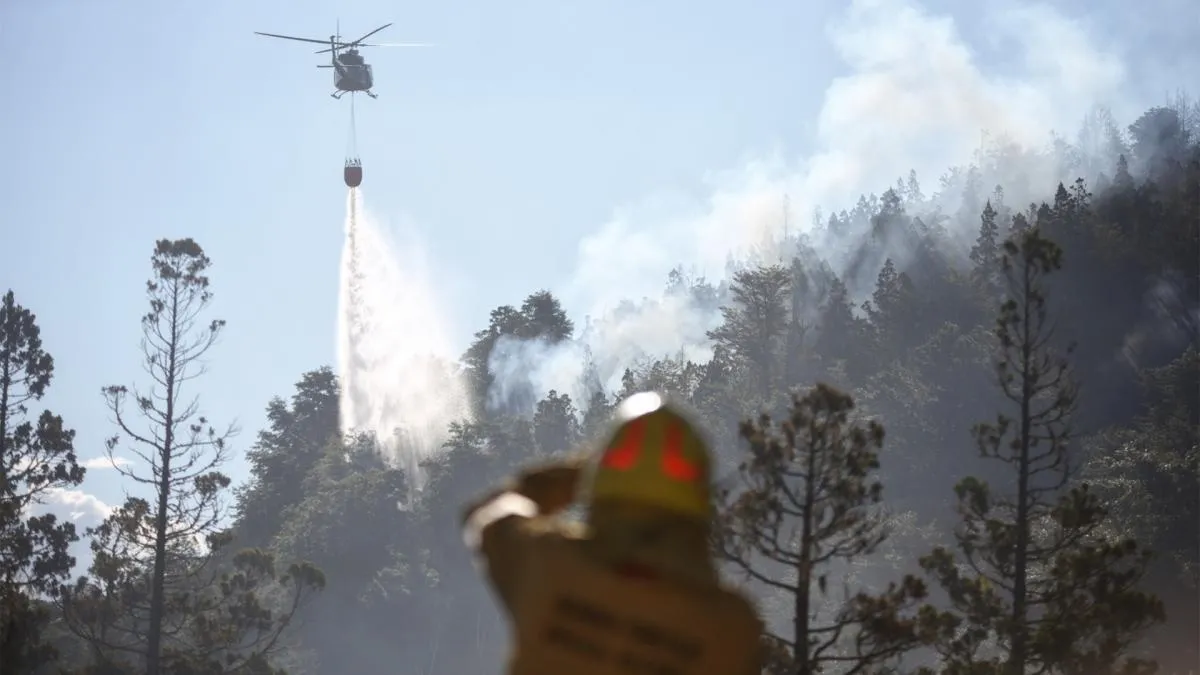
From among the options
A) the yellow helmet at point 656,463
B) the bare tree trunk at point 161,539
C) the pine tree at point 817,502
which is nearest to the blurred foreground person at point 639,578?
the yellow helmet at point 656,463

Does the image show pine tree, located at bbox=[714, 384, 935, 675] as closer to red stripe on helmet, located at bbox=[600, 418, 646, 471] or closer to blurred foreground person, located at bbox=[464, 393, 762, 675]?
blurred foreground person, located at bbox=[464, 393, 762, 675]

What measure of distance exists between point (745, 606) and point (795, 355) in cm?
12042

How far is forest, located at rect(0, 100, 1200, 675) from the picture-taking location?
85.5 feet

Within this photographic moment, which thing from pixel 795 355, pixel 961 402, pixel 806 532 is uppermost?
pixel 795 355

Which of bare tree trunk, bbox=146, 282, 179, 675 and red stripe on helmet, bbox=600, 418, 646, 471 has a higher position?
bare tree trunk, bbox=146, 282, 179, 675

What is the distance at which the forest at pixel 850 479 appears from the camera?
26047mm

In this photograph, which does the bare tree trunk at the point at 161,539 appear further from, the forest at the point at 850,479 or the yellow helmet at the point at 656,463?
the yellow helmet at the point at 656,463

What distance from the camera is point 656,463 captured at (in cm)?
235

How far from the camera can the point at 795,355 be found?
121938mm

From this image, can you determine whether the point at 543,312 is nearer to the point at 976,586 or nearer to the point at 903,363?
the point at 903,363

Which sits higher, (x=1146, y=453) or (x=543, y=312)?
(x=543, y=312)

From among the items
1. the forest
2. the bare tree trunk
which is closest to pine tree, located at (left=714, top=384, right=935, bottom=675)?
the forest

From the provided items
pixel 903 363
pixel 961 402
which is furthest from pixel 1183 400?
pixel 903 363

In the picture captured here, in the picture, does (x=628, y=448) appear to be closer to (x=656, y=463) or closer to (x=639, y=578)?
(x=656, y=463)
